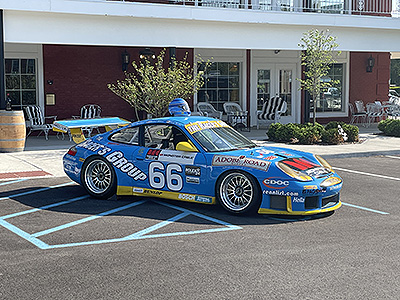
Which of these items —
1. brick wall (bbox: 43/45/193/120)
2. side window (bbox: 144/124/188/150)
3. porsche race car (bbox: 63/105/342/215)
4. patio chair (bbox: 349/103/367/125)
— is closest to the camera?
porsche race car (bbox: 63/105/342/215)

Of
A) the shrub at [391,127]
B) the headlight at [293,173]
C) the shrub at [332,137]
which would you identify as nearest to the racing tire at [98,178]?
the headlight at [293,173]

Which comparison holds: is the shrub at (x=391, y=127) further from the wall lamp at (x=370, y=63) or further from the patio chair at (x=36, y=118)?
the patio chair at (x=36, y=118)

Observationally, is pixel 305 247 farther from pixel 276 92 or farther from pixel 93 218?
pixel 276 92

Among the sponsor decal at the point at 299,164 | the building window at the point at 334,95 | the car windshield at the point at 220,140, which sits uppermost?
the building window at the point at 334,95

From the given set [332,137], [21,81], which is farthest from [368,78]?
[21,81]

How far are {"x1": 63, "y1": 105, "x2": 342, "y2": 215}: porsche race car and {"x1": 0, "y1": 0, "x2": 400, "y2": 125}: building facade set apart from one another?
667 centimetres

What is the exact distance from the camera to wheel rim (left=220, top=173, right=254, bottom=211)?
7879mm

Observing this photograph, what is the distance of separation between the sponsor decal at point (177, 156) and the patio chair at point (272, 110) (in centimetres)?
1212

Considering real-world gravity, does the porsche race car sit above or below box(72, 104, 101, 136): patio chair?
below

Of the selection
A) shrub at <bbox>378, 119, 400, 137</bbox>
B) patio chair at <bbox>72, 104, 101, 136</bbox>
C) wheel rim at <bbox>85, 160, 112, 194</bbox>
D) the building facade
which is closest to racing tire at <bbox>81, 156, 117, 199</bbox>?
wheel rim at <bbox>85, 160, 112, 194</bbox>

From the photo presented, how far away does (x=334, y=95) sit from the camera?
23438mm

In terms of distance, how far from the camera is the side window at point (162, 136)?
28.5 feet

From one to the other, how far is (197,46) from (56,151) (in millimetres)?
5205

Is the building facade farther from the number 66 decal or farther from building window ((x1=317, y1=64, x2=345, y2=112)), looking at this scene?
the number 66 decal
